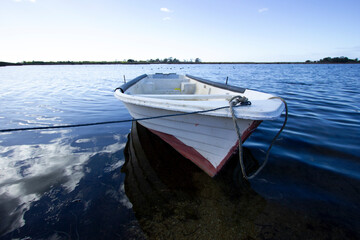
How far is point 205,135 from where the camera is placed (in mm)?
2963

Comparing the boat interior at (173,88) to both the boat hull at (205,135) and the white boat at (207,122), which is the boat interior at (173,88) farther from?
the boat hull at (205,135)

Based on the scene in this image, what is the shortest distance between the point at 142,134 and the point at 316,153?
479 centimetres

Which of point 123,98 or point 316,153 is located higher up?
point 123,98

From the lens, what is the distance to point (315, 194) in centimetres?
293

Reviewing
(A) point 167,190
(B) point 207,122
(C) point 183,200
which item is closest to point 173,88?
(B) point 207,122

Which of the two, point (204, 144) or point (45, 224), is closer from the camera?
point (45, 224)

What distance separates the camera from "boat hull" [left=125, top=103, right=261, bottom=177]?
8.71 feet

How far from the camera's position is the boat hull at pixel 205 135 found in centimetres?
266

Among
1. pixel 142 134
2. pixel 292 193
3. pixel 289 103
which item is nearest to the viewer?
pixel 292 193

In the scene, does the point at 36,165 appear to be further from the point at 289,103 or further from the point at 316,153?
the point at 289,103

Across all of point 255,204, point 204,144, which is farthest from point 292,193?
point 204,144

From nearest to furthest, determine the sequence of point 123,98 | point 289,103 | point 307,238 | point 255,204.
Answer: point 307,238
point 255,204
point 123,98
point 289,103

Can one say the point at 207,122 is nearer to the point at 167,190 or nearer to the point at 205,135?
the point at 205,135

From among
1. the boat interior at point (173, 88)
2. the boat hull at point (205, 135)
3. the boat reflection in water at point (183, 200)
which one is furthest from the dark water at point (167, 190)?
the boat interior at point (173, 88)
